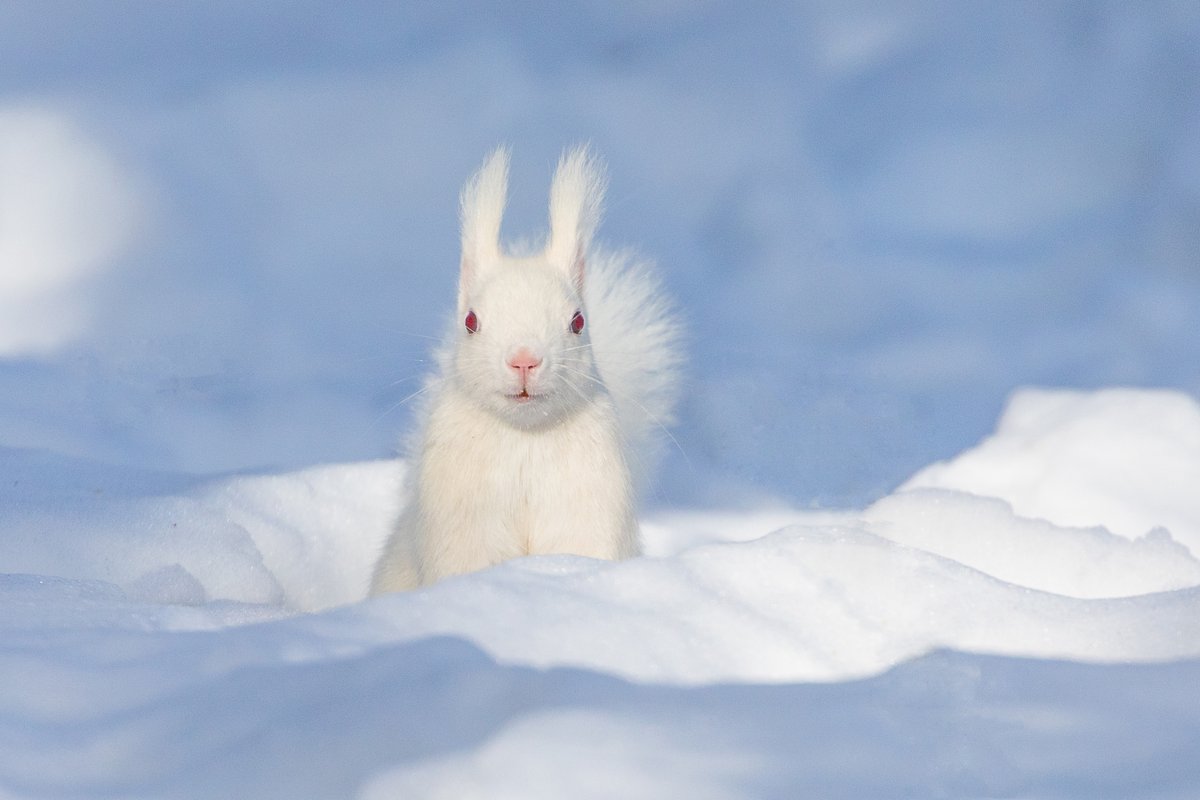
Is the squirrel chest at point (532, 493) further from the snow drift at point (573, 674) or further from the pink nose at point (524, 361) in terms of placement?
the snow drift at point (573, 674)

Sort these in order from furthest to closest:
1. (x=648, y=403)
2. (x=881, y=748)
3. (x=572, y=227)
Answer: (x=648, y=403), (x=572, y=227), (x=881, y=748)

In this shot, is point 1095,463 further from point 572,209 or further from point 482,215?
point 482,215

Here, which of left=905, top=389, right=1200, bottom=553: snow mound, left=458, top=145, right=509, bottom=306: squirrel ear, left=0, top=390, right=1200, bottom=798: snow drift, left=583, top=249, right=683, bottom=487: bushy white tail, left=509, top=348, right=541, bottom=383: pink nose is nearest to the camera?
left=0, top=390, right=1200, bottom=798: snow drift

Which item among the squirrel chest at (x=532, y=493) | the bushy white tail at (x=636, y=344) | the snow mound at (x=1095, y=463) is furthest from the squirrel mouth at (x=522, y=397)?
the snow mound at (x=1095, y=463)

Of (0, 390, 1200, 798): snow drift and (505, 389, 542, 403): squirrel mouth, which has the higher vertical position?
(505, 389, 542, 403): squirrel mouth

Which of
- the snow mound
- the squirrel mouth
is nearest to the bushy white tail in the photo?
the squirrel mouth

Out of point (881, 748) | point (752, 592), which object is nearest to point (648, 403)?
point (752, 592)

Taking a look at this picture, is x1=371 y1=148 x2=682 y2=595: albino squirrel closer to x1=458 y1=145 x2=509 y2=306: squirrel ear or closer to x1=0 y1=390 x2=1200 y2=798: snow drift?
x1=458 y1=145 x2=509 y2=306: squirrel ear

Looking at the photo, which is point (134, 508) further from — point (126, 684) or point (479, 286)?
point (126, 684)
